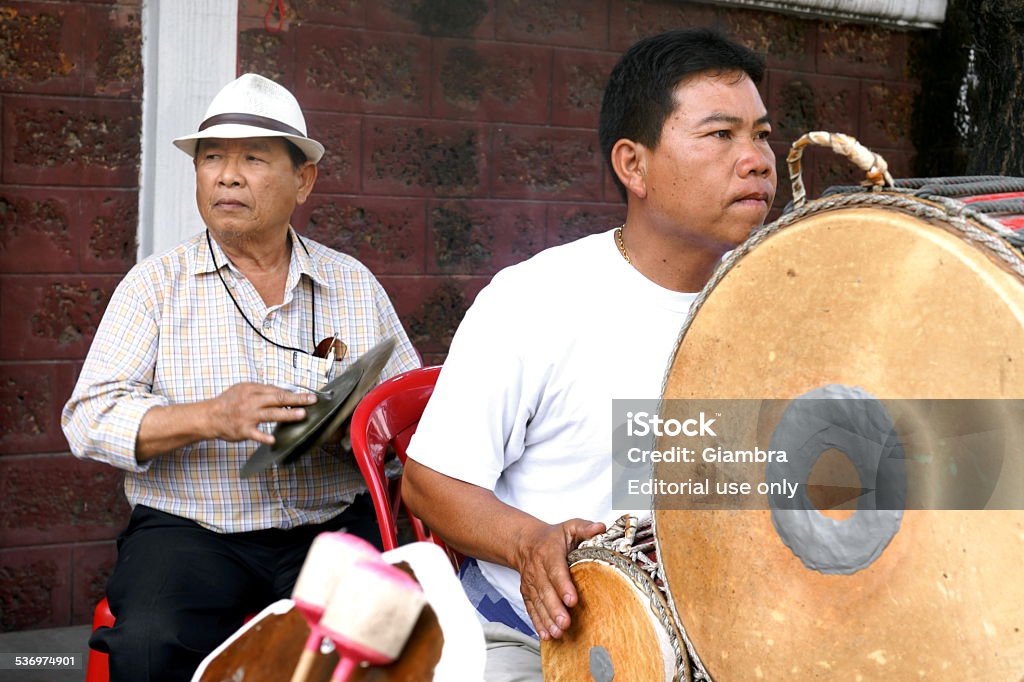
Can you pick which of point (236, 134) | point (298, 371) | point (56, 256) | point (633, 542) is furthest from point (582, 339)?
point (56, 256)

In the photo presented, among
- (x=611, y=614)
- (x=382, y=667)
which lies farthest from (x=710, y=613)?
(x=382, y=667)

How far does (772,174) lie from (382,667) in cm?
117

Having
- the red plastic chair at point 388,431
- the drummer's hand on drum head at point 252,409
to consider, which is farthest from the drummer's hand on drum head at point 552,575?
the drummer's hand on drum head at point 252,409

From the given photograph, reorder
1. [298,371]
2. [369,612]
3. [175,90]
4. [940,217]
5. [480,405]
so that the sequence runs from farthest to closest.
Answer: [175,90] < [298,371] < [480,405] < [940,217] < [369,612]

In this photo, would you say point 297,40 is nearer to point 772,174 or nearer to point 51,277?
point 51,277

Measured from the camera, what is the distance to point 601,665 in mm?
1549

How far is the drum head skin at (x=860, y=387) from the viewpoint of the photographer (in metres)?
1.11

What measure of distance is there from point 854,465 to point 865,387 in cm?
9

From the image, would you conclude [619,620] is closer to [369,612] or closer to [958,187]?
[369,612]

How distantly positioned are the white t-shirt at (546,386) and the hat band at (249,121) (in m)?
0.98

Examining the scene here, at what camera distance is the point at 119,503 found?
325cm

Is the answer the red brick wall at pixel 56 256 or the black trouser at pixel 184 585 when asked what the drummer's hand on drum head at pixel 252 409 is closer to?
the black trouser at pixel 184 585

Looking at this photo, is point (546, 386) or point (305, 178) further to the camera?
point (305, 178)

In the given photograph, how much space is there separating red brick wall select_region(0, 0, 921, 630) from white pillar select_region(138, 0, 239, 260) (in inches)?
2.0
